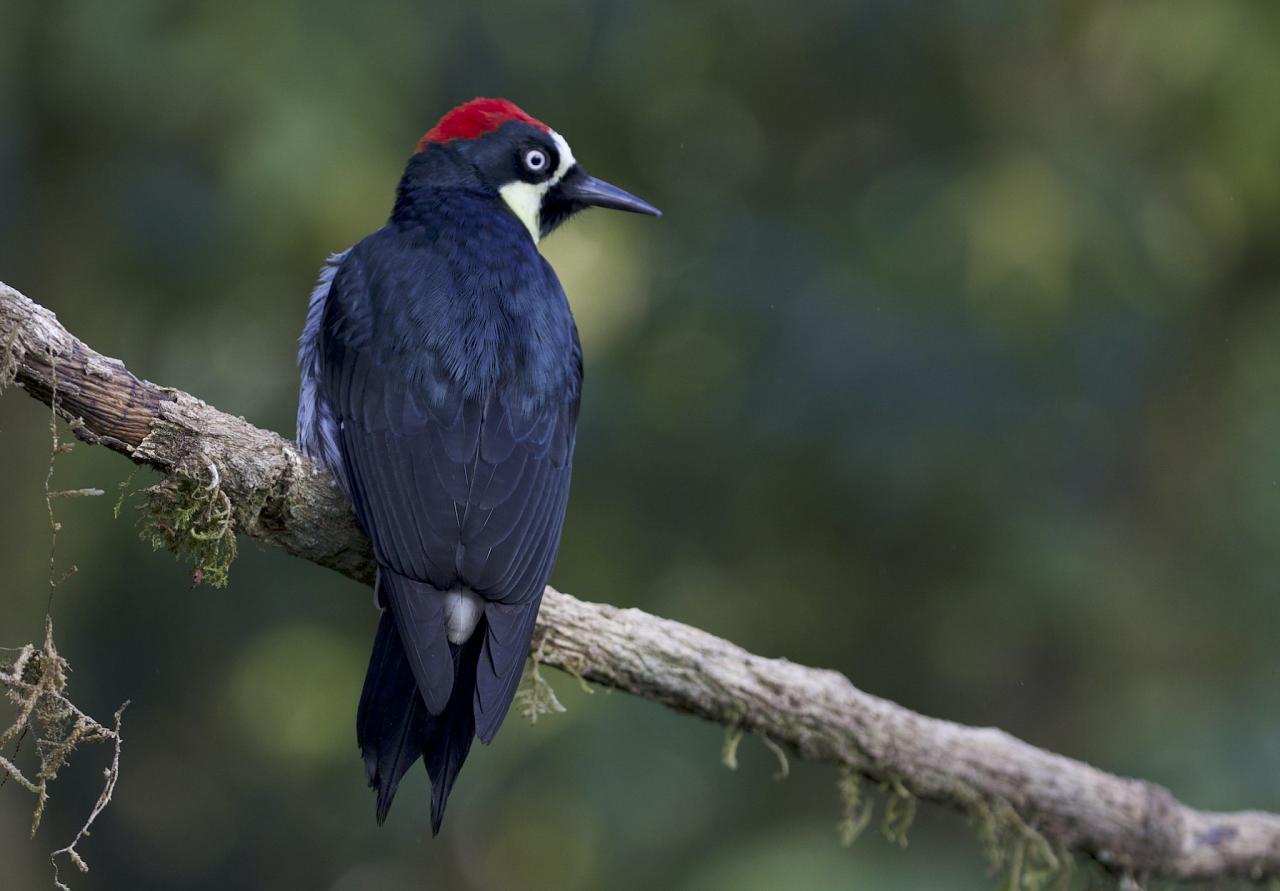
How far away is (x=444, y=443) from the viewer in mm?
3260

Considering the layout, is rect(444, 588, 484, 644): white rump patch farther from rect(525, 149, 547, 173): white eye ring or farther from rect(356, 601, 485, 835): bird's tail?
rect(525, 149, 547, 173): white eye ring

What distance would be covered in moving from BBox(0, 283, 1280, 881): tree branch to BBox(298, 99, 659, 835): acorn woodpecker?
0.46 feet

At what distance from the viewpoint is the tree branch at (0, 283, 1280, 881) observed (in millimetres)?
3080

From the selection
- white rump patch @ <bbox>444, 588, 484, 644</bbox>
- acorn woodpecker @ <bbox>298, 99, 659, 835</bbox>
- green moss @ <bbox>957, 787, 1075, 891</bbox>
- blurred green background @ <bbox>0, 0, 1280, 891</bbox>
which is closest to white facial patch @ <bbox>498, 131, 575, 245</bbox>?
acorn woodpecker @ <bbox>298, 99, 659, 835</bbox>

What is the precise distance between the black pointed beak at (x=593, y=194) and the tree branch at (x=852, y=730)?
144 cm

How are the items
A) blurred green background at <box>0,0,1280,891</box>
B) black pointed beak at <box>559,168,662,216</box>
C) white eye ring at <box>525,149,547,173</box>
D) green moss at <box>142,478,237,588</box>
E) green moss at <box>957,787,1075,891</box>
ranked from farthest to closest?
1. blurred green background at <box>0,0,1280,891</box>
2. black pointed beak at <box>559,168,662,216</box>
3. white eye ring at <box>525,149,547,173</box>
4. green moss at <box>957,787,1075,891</box>
5. green moss at <box>142,478,237,588</box>

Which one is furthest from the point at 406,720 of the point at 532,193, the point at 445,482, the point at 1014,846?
the point at 532,193

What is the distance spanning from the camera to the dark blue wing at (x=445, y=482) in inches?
118

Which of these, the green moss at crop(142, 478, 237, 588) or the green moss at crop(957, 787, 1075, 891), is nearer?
the green moss at crop(142, 478, 237, 588)

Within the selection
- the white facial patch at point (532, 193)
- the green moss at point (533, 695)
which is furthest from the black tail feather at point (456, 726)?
the white facial patch at point (532, 193)

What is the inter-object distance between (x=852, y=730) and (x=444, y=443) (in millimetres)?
944

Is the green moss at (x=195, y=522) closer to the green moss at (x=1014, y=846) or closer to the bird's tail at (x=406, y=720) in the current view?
the bird's tail at (x=406, y=720)

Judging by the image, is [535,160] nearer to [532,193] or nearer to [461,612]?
[532,193]

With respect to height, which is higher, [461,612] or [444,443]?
[444,443]
